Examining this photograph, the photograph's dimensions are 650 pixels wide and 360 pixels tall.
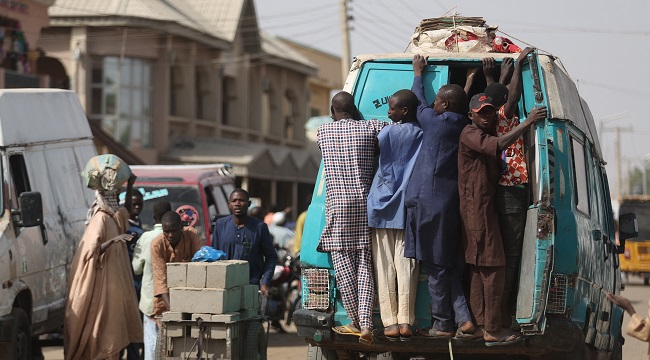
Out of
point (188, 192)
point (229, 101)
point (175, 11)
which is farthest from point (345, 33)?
point (229, 101)

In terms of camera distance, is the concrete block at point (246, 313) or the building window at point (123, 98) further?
the building window at point (123, 98)

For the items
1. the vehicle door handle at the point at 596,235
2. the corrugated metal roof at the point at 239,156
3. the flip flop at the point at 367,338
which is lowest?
the flip flop at the point at 367,338

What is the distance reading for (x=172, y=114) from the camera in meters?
40.8

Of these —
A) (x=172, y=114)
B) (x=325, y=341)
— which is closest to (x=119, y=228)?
(x=325, y=341)

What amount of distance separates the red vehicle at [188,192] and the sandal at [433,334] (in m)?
7.47

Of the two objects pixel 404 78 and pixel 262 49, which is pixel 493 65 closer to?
pixel 404 78

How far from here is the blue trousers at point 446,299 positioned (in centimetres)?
795

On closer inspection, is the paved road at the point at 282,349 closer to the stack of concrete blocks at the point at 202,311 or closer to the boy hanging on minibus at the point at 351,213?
the stack of concrete blocks at the point at 202,311

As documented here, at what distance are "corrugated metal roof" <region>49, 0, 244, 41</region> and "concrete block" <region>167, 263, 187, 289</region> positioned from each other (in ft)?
90.8

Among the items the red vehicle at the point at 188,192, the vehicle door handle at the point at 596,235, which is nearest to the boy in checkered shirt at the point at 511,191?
the vehicle door handle at the point at 596,235

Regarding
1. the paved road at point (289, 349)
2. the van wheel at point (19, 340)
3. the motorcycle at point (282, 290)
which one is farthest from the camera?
the motorcycle at point (282, 290)

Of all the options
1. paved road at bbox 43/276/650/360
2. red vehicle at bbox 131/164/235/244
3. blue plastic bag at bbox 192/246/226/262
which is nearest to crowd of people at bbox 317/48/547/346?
blue plastic bag at bbox 192/246/226/262

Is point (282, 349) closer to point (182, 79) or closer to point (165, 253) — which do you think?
point (165, 253)

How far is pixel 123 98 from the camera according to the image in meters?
37.9
